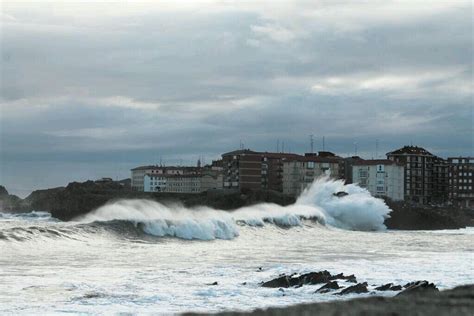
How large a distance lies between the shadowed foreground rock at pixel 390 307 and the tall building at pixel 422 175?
483ft

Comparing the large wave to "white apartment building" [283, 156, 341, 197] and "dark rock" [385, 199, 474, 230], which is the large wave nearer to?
"dark rock" [385, 199, 474, 230]

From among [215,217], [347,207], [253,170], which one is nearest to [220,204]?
[347,207]

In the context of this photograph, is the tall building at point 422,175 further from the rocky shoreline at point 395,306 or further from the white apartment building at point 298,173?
the rocky shoreline at point 395,306

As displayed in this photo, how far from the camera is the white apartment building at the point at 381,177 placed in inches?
5531

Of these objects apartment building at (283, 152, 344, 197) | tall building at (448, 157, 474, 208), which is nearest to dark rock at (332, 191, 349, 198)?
apartment building at (283, 152, 344, 197)

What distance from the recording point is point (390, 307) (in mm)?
3062

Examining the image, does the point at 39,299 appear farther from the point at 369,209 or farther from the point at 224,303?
the point at 369,209

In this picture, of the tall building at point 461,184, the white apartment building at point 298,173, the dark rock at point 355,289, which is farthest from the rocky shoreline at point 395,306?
the tall building at point 461,184

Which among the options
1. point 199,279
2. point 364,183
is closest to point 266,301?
point 199,279

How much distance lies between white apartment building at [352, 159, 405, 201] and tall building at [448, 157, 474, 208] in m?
25.3

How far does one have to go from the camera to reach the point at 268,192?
104 metres

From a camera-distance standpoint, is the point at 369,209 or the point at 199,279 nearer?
the point at 199,279

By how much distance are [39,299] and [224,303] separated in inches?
157

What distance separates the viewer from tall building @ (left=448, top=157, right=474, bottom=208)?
163m
